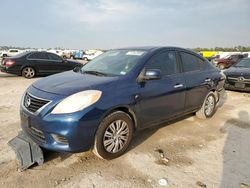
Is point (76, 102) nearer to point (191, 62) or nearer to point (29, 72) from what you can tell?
point (191, 62)

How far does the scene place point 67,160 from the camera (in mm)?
3424

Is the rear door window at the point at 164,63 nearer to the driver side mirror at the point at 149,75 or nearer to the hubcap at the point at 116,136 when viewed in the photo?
the driver side mirror at the point at 149,75

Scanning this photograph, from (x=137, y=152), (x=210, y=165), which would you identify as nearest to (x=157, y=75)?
(x=137, y=152)

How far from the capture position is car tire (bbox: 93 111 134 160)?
3260 millimetres

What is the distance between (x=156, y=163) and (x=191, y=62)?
2.48 m

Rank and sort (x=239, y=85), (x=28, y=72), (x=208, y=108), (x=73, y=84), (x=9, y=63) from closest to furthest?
(x=73, y=84) < (x=208, y=108) < (x=239, y=85) < (x=9, y=63) < (x=28, y=72)

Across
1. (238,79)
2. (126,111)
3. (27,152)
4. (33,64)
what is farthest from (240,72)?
(33,64)

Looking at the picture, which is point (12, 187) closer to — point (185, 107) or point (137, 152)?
point (137, 152)

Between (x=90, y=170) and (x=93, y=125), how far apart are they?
619 mm

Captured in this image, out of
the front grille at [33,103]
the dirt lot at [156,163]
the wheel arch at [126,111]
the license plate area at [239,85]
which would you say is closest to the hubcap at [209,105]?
the dirt lot at [156,163]

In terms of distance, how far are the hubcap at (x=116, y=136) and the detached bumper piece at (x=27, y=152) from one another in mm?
905

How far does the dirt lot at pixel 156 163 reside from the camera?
2963 mm

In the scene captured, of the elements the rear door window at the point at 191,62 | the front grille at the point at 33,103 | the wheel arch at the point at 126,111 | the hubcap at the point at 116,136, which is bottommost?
the hubcap at the point at 116,136

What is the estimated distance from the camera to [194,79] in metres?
4.89
